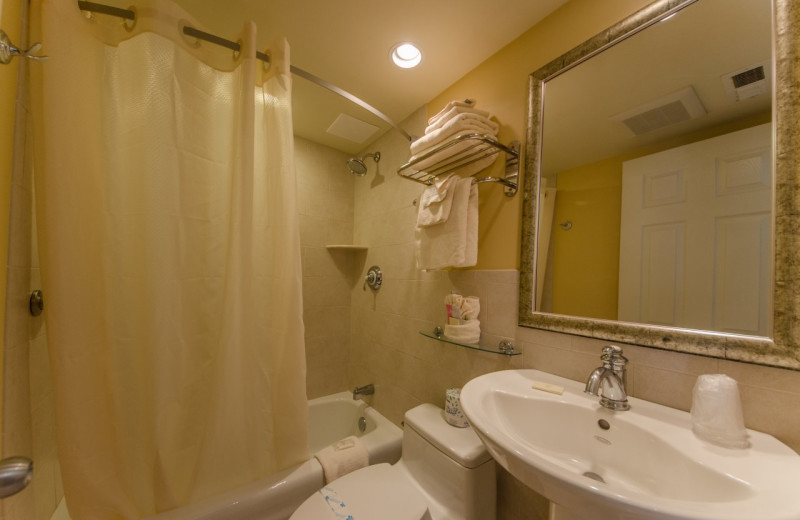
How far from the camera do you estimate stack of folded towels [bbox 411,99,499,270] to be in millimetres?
1141

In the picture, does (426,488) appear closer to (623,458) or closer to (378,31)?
(623,458)

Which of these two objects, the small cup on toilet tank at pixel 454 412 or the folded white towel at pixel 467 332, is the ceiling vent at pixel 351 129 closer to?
the folded white towel at pixel 467 332

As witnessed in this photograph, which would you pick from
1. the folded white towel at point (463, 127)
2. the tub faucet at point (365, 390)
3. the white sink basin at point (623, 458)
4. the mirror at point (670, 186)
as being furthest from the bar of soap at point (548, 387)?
the tub faucet at point (365, 390)

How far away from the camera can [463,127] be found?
3.65 ft

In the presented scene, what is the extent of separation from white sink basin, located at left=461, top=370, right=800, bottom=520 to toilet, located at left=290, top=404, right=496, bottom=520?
295mm

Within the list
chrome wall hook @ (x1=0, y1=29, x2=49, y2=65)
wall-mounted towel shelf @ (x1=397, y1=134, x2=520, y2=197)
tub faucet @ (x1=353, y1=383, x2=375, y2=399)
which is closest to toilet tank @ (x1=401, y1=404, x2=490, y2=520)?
tub faucet @ (x1=353, y1=383, x2=375, y2=399)

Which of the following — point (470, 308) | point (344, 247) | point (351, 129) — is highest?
point (351, 129)

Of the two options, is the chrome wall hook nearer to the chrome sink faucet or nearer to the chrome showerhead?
the chrome showerhead

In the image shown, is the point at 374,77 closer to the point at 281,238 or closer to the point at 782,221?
the point at 281,238

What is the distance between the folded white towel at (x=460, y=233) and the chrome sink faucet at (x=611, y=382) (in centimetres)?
55

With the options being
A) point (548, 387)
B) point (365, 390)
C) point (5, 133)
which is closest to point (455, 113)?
point (548, 387)

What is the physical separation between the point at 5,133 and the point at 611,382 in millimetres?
1588

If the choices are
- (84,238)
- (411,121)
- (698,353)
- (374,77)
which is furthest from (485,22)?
(84,238)

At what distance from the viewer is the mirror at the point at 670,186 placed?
24.7 inches
